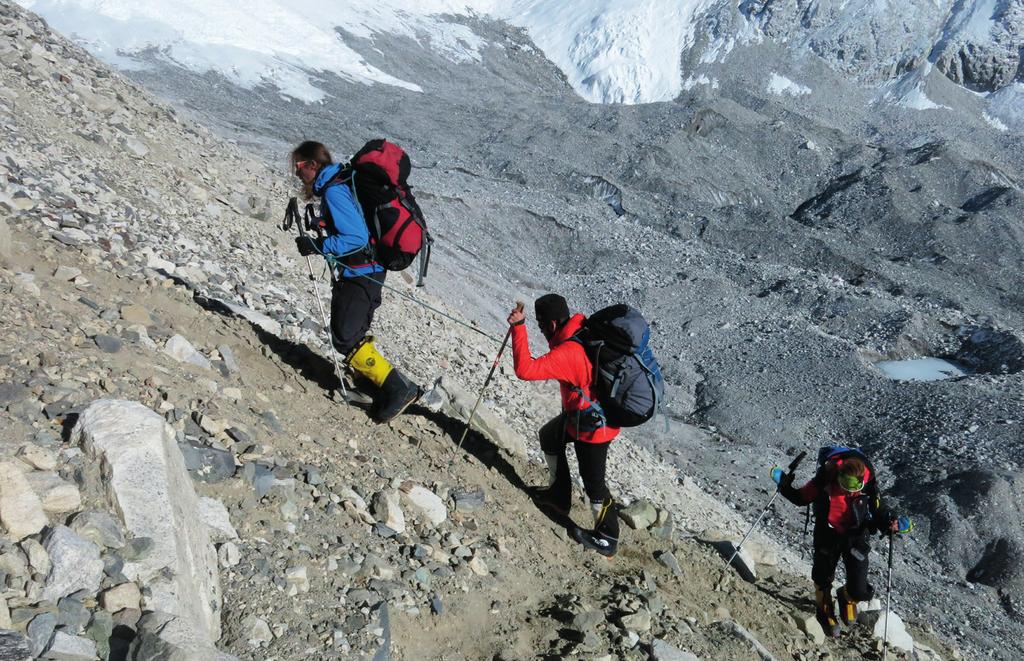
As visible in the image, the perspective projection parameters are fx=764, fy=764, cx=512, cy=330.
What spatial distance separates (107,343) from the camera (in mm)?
4629

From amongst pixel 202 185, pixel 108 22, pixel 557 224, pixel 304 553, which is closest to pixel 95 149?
pixel 202 185

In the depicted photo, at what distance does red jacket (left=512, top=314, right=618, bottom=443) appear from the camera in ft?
15.8

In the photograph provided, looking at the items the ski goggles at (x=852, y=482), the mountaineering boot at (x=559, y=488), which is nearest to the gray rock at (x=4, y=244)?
the mountaineering boot at (x=559, y=488)

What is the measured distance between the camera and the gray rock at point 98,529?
299cm

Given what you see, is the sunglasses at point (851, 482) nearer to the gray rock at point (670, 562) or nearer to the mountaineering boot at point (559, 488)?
the gray rock at point (670, 562)

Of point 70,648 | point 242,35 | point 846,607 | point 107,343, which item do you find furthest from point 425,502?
point 242,35

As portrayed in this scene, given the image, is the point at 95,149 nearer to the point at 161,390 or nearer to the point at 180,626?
the point at 161,390

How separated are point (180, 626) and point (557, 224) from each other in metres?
21.4

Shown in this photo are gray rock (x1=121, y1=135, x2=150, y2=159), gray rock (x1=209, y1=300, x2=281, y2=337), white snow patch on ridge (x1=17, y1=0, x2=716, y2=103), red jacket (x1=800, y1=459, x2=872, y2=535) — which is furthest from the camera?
white snow patch on ridge (x1=17, y1=0, x2=716, y2=103)

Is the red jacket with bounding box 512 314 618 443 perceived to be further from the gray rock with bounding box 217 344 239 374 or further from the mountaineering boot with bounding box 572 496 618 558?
the gray rock with bounding box 217 344 239 374

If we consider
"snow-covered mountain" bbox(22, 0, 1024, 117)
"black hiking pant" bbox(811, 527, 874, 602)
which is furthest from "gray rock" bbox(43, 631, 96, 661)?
"snow-covered mountain" bbox(22, 0, 1024, 117)

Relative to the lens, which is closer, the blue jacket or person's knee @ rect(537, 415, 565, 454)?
the blue jacket

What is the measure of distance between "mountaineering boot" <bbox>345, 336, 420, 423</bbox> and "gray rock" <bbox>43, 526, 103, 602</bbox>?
2.76 metres

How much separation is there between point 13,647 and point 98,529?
27.1 inches
